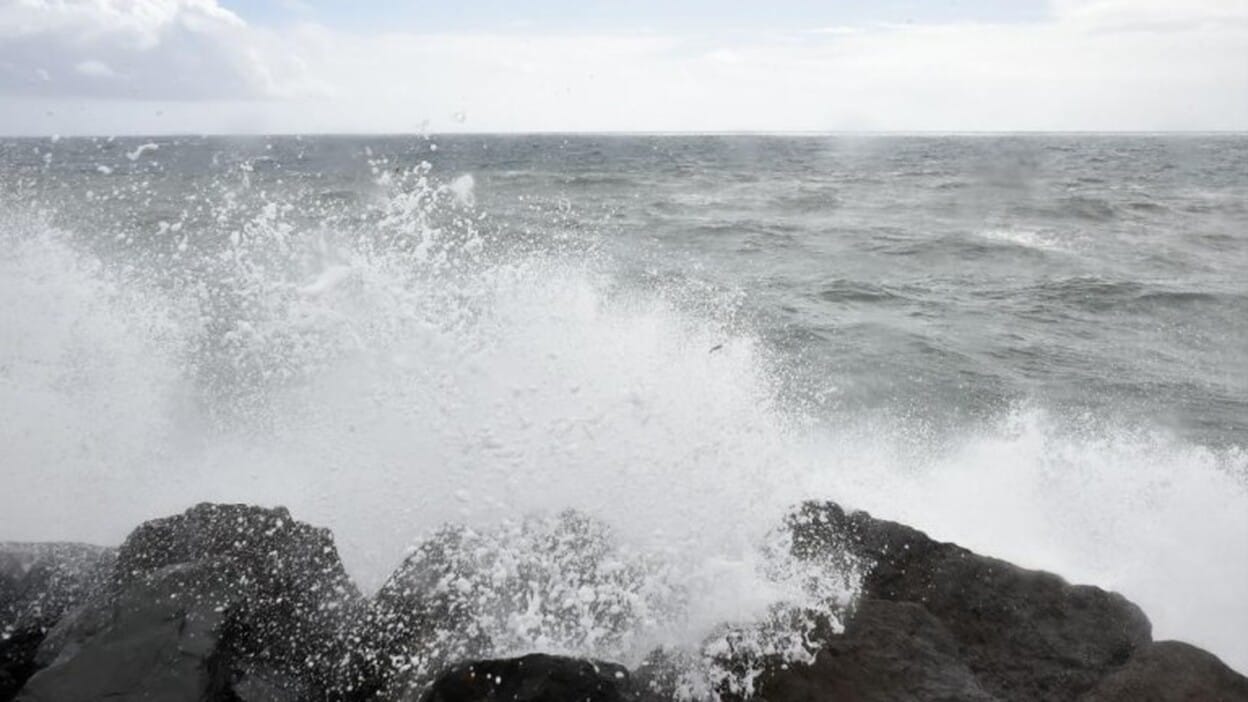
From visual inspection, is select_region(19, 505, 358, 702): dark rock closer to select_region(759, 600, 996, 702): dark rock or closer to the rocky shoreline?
the rocky shoreline

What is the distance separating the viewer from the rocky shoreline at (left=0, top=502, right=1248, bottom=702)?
9.64 ft

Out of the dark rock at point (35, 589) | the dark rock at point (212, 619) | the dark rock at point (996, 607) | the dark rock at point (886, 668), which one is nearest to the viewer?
the dark rock at point (212, 619)

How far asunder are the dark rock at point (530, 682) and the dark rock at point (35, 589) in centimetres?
182

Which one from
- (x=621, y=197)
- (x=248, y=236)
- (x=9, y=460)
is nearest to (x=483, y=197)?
(x=621, y=197)

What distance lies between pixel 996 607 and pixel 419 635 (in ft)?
8.60

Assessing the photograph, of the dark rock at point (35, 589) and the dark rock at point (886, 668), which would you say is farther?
the dark rock at point (35, 589)

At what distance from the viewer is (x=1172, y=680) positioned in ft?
10.4

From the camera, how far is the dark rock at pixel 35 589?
3.45 metres

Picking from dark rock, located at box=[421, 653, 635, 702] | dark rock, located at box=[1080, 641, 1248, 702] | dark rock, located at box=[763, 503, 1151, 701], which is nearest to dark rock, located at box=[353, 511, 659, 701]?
dark rock, located at box=[421, 653, 635, 702]

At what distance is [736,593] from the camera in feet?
11.9

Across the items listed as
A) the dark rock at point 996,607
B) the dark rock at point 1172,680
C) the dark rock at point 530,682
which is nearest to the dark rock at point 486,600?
the dark rock at point 530,682

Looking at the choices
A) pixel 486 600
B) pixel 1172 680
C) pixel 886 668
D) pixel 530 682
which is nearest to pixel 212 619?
pixel 486 600

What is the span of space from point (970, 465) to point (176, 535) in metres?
5.75

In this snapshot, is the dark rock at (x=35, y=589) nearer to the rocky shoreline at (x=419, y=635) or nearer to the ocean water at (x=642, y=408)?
the rocky shoreline at (x=419, y=635)
